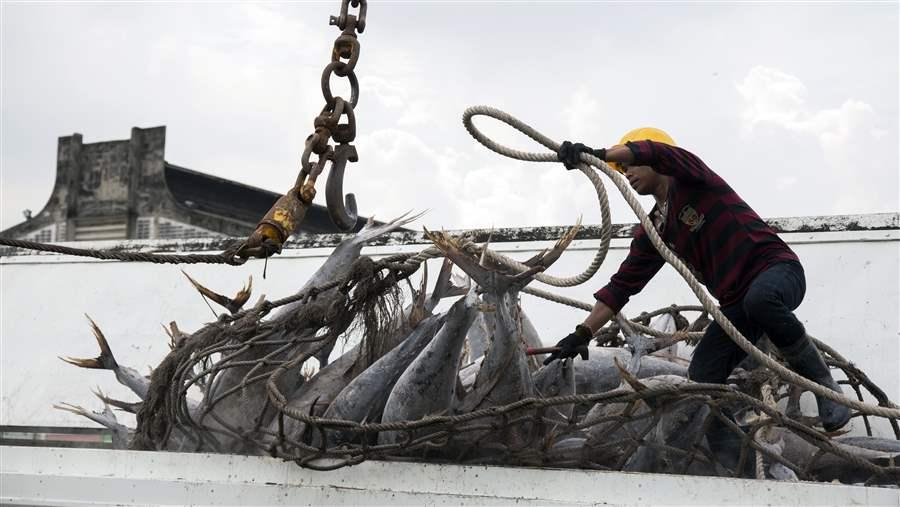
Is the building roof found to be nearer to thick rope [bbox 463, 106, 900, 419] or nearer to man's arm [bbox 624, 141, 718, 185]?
thick rope [bbox 463, 106, 900, 419]

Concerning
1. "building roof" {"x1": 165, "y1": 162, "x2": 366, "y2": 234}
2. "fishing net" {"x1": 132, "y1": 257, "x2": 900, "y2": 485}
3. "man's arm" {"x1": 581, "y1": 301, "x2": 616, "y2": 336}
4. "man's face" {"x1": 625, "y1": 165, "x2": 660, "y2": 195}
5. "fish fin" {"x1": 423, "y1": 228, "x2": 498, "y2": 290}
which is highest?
"building roof" {"x1": 165, "y1": 162, "x2": 366, "y2": 234}

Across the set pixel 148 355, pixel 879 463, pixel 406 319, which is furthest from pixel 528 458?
pixel 148 355

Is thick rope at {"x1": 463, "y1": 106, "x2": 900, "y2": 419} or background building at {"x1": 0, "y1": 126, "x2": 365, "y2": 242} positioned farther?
background building at {"x1": 0, "y1": 126, "x2": 365, "y2": 242}

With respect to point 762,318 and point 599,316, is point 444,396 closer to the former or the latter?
point 599,316

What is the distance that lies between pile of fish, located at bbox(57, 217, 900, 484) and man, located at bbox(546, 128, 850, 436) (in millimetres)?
206

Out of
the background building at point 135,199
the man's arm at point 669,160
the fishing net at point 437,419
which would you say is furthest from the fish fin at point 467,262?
the background building at point 135,199

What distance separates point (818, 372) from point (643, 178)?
888 millimetres

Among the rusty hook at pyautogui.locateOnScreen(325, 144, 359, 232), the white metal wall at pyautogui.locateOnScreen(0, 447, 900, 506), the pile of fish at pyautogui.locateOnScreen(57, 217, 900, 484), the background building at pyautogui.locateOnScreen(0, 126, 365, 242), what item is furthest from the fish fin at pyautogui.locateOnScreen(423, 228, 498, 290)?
the background building at pyautogui.locateOnScreen(0, 126, 365, 242)

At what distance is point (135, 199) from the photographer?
20.0 m

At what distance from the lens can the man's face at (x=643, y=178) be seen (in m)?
4.05

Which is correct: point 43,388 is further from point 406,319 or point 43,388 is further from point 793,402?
point 793,402

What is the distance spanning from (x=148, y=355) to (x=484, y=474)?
3285 millimetres

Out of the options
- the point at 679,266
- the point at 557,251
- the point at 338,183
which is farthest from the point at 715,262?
the point at 338,183

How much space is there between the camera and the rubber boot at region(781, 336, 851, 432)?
372cm
